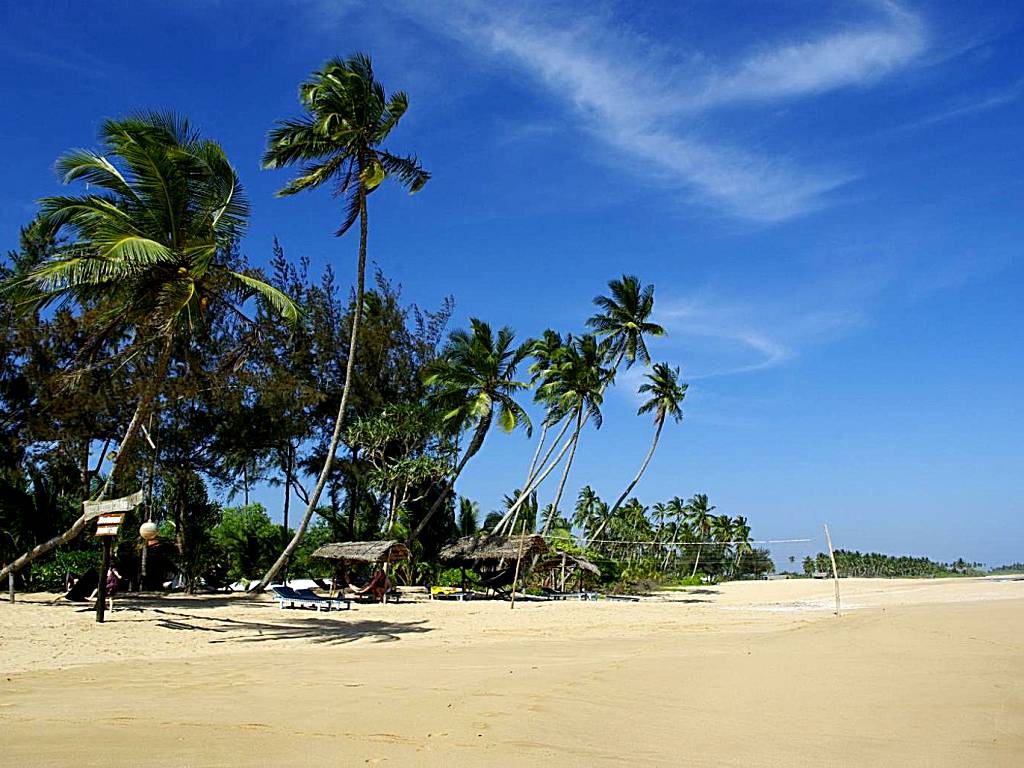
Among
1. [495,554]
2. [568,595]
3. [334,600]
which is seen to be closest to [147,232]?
[334,600]

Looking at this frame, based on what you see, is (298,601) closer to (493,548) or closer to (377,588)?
(377,588)

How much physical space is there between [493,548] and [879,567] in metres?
77.3

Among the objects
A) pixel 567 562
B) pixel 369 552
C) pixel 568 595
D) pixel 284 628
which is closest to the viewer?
pixel 284 628

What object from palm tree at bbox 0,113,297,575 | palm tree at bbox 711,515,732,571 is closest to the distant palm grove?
palm tree at bbox 0,113,297,575

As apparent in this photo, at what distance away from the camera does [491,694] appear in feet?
24.7

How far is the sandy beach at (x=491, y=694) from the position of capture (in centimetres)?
523

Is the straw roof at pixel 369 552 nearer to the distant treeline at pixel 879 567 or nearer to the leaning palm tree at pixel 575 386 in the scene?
the leaning palm tree at pixel 575 386

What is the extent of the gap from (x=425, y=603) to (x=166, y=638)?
10.3 metres

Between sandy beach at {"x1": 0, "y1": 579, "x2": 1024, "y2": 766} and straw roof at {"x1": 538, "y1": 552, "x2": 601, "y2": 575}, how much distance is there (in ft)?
33.2

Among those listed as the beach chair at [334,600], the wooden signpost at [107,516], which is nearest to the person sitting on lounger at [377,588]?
the beach chair at [334,600]

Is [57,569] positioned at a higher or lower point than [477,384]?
lower

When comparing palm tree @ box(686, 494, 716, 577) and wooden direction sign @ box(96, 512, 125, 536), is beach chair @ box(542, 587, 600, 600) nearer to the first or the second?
wooden direction sign @ box(96, 512, 125, 536)

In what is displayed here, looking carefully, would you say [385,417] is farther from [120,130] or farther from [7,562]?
[120,130]

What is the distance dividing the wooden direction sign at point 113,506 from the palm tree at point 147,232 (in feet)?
3.42
